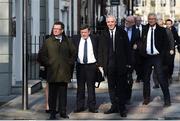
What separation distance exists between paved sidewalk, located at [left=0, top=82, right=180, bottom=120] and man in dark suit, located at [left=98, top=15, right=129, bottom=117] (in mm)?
375

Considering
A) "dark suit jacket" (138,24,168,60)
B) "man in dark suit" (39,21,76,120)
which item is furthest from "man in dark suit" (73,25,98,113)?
"dark suit jacket" (138,24,168,60)

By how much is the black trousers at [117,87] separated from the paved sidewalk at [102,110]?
0.69 ft

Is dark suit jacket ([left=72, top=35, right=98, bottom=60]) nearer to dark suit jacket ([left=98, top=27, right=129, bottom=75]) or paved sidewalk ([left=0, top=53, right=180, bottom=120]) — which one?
dark suit jacket ([left=98, top=27, right=129, bottom=75])

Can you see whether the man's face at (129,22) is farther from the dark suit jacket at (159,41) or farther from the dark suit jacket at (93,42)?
the dark suit jacket at (93,42)

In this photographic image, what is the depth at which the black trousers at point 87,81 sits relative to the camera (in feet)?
41.0

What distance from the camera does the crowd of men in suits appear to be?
1184 cm

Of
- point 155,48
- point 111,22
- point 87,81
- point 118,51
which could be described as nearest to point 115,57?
point 118,51

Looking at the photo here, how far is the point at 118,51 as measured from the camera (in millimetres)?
12219

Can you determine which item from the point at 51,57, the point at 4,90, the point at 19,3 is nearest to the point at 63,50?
the point at 51,57

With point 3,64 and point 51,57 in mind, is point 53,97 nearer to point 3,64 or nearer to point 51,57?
point 51,57

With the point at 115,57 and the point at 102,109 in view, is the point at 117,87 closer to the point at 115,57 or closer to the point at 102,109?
the point at 115,57

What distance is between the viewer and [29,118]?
39.2ft

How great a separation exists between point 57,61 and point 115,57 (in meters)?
1.16

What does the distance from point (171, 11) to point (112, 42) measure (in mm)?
88382
